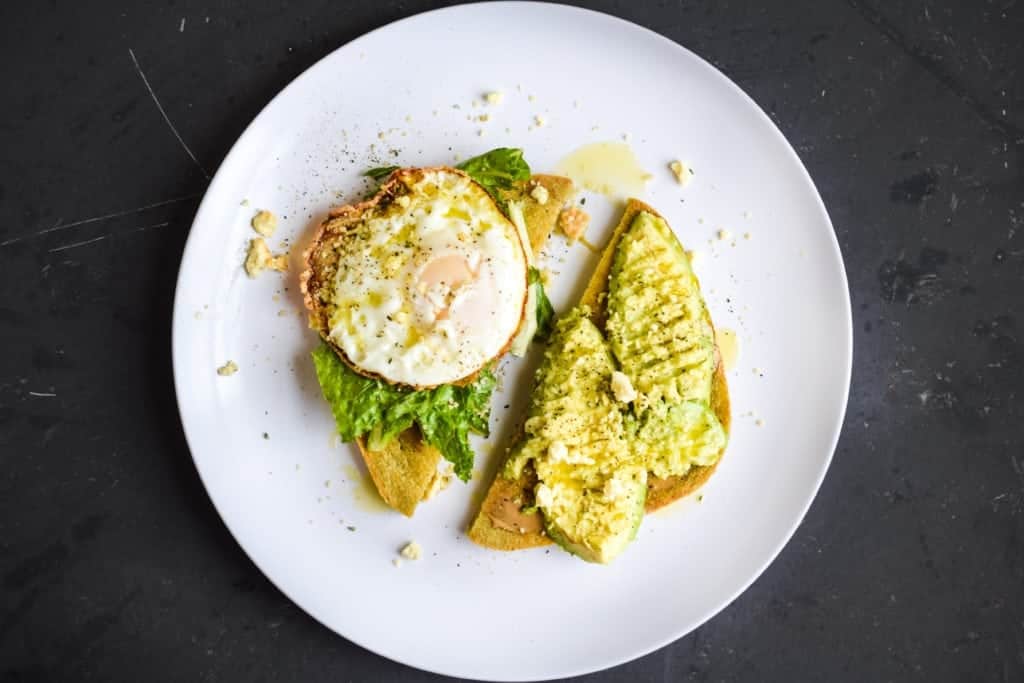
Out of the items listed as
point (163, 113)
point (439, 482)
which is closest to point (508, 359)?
point (439, 482)

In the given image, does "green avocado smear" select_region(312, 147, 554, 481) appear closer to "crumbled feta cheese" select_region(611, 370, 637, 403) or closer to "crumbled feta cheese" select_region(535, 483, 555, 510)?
"crumbled feta cheese" select_region(535, 483, 555, 510)

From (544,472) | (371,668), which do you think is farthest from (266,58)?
(371,668)

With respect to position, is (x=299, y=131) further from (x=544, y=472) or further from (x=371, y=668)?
(x=371, y=668)

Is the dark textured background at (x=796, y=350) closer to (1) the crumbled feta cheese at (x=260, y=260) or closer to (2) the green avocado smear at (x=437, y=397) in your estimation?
(1) the crumbled feta cheese at (x=260, y=260)

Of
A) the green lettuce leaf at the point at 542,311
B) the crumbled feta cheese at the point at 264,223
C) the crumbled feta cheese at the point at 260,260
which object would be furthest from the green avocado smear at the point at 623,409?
the crumbled feta cheese at the point at 264,223

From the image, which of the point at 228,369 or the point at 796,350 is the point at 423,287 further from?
the point at 796,350

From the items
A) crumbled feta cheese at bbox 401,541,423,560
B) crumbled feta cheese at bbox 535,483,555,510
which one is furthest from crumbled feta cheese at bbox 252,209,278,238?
crumbled feta cheese at bbox 535,483,555,510

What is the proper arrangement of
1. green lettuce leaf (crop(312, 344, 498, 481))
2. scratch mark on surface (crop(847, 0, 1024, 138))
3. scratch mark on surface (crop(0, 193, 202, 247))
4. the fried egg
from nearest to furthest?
the fried egg → green lettuce leaf (crop(312, 344, 498, 481)) → scratch mark on surface (crop(0, 193, 202, 247)) → scratch mark on surface (crop(847, 0, 1024, 138))
